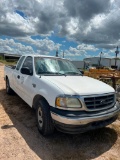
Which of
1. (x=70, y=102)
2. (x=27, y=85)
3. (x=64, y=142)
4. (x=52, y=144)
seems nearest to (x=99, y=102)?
(x=70, y=102)

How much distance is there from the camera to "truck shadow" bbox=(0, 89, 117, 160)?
11.7ft

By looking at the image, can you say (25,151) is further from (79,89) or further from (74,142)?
(79,89)

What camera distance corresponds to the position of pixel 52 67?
5.09 metres

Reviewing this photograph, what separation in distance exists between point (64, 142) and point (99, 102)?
113 cm

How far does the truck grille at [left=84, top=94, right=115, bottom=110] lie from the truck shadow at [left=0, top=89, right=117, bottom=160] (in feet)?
2.66

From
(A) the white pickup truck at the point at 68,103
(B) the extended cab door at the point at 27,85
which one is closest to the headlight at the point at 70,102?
(A) the white pickup truck at the point at 68,103

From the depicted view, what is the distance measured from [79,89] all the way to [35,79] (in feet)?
4.17

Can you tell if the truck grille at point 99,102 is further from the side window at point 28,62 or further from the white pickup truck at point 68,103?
the side window at point 28,62

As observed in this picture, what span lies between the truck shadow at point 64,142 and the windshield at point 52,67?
1.40m

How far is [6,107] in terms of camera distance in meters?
6.20

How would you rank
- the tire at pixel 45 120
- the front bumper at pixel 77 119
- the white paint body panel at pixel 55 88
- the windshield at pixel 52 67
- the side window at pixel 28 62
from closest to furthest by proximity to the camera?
the front bumper at pixel 77 119 → the white paint body panel at pixel 55 88 → the tire at pixel 45 120 → the windshield at pixel 52 67 → the side window at pixel 28 62

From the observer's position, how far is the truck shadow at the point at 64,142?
357 centimetres

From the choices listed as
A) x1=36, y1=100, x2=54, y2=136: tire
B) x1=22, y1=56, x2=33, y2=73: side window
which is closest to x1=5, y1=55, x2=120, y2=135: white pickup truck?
x1=36, y1=100, x2=54, y2=136: tire

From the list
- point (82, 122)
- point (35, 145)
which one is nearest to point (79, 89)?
point (82, 122)
